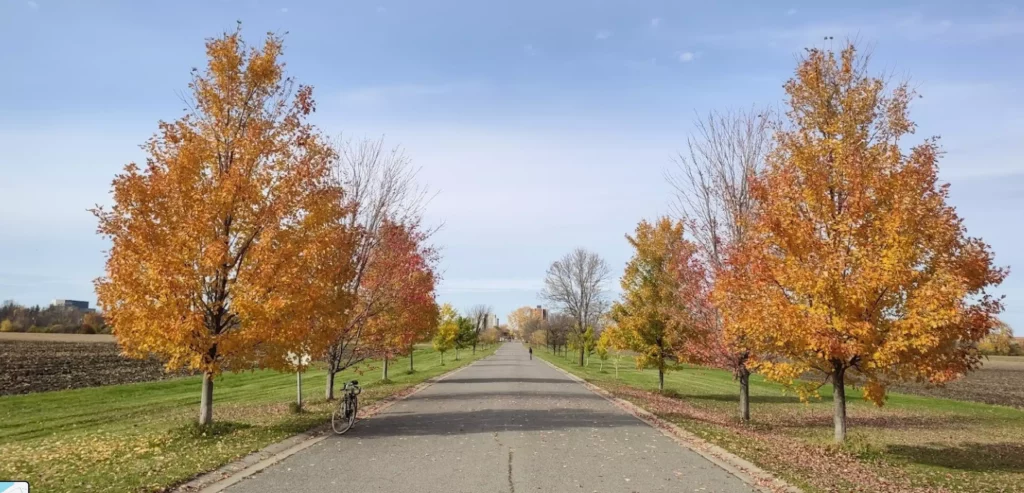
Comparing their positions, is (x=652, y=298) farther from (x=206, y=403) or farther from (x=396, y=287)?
(x=206, y=403)

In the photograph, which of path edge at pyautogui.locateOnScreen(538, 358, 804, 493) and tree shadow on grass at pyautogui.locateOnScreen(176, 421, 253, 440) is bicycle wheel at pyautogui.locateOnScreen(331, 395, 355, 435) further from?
path edge at pyautogui.locateOnScreen(538, 358, 804, 493)

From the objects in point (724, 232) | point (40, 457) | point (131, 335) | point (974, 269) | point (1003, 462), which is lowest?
point (1003, 462)

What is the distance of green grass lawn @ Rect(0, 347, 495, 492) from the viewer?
8273 millimetres

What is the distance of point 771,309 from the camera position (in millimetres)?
11477

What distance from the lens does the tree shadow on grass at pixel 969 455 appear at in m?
12.8

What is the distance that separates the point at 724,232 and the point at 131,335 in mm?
14199

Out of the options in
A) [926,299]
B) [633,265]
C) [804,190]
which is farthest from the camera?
[633,265]

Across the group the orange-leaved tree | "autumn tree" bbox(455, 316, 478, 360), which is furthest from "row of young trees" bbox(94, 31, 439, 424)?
"autumn tree" bbox(455, 316, 478, 360)

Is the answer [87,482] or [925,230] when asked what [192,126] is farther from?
[925,230]

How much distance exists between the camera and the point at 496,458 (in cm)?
981

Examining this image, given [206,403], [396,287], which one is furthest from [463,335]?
[206,403]

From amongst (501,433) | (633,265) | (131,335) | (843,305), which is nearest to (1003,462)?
(843,305)

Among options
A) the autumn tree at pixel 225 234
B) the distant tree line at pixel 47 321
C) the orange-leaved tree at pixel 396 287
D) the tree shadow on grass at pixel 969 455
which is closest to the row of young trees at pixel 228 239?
the autumn tree at pixel 225 234

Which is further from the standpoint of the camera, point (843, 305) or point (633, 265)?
point (633, 265)
